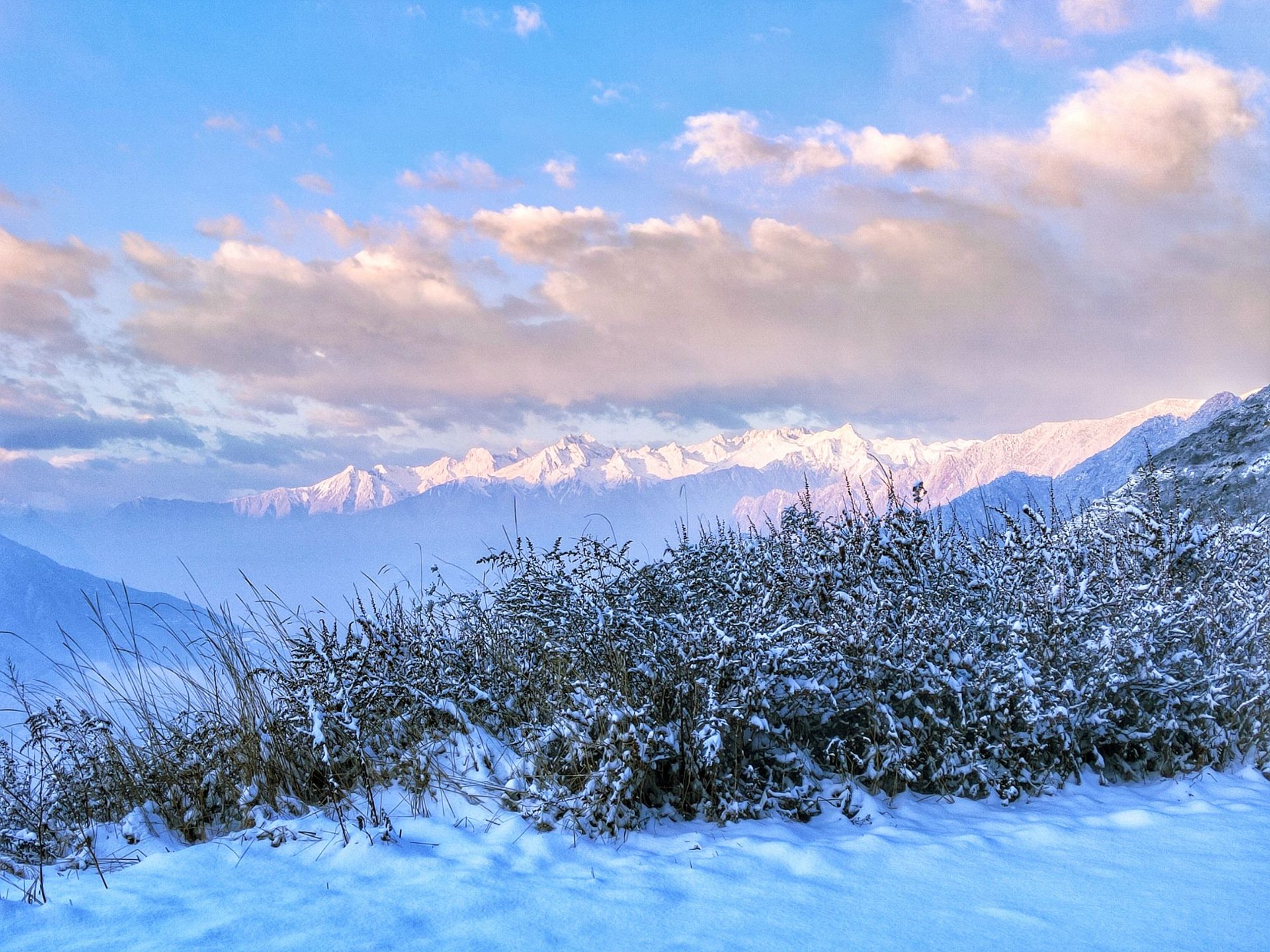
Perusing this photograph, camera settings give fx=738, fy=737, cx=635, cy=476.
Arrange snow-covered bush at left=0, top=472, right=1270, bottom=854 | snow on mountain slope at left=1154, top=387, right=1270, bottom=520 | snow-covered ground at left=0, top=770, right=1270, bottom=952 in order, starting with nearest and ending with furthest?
1. snow-covered ground at left=0, top=770, right=1270, bottom=952
2. snow-covered bush at left=0, top=472, right=1270, bottom=854
3. snow on mountain slope at left=1154, top=387, right=1270, bottom=520

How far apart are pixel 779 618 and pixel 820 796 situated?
1.00 metres

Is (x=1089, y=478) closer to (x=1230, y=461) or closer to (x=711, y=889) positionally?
(x=1230, y=461)

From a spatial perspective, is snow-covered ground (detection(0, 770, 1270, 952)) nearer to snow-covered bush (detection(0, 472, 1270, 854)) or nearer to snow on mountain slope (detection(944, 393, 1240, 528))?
snow-covered bush (detection(0, 472, 1270, 854))

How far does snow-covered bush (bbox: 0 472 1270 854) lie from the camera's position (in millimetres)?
3996

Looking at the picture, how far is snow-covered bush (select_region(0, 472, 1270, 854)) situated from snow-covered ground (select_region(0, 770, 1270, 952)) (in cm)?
30

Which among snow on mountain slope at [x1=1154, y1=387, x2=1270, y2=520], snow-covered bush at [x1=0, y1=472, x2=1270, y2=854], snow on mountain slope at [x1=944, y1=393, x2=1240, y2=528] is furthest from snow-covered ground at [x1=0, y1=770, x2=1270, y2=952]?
snow on mountain slope at [x1=1154, y1=387, x2=1270, y2=520]

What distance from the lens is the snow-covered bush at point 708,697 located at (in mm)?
3996

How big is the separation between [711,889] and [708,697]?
1011mm

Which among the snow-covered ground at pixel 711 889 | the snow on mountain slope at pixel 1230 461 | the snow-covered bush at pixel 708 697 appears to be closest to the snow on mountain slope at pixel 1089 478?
the snow on mountain slope at pixel 1230 461

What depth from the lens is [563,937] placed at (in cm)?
267

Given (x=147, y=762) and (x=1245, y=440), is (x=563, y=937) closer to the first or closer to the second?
(x=147, y=762)

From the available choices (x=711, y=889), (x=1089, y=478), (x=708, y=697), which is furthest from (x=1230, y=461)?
(x=1089, y=478)

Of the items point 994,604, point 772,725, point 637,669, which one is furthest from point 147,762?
point 994,604

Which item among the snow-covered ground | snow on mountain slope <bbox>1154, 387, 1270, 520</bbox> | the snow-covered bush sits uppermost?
snow on mountain slope <bbox>1154, 387, 1270, 520</bbox>
